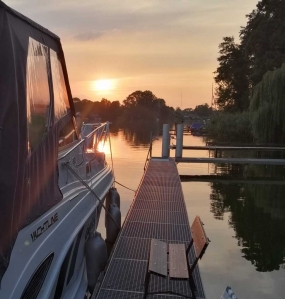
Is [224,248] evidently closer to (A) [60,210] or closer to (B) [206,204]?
(B) [206,204]

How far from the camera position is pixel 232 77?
52875 millimetres

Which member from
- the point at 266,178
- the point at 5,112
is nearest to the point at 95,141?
the point at 5,112

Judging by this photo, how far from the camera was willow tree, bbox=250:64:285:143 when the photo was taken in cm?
2450

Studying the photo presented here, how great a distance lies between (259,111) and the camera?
81.5 ft

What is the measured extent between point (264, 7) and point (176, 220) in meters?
41.0

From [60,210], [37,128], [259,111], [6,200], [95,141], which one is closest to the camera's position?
[6,200]

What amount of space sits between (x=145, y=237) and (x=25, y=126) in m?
3.95

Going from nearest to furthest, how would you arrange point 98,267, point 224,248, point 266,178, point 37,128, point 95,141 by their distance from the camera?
point 37,128 → point 98,267 → point 95,141 → point 224,248 → point 266,178

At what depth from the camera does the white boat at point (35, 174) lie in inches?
111

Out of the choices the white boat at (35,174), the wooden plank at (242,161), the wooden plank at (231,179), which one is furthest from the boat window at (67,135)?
the wooden plank at (242,161)

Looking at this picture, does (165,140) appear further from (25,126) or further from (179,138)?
(25,126)

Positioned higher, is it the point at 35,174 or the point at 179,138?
the point at 35,174

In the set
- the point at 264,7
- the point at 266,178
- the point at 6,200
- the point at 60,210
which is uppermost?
the point at 264,7

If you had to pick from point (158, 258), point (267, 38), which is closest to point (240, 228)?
point (158, 258)
